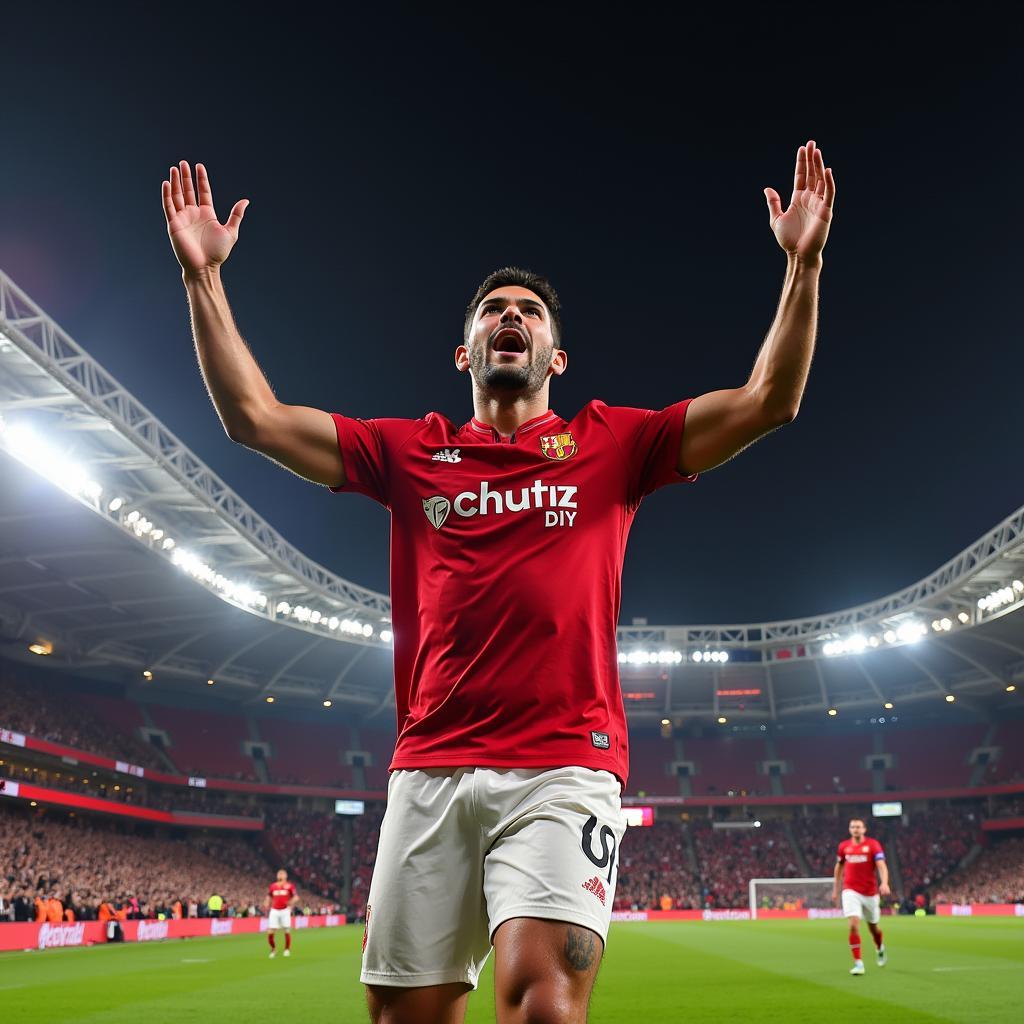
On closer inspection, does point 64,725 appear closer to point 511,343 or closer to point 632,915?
point 632,915

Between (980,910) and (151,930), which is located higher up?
(980,910)

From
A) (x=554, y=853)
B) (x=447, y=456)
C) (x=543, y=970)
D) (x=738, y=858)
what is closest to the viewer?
(x=543, y=970)

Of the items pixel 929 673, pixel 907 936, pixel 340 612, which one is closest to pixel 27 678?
pixel 340 612

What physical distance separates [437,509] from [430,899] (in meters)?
1.32

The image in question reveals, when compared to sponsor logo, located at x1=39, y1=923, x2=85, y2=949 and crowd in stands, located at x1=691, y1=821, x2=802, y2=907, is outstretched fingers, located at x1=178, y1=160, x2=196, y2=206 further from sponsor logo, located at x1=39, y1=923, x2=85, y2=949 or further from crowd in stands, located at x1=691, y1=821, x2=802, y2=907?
crowd in stands, located at x1=691, y1=821, x2=802, y2=907

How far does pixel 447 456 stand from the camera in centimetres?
380

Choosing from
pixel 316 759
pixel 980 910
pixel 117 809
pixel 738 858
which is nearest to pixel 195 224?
pixel 117 809

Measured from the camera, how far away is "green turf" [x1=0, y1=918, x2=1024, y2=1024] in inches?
429

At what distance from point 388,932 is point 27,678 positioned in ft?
151

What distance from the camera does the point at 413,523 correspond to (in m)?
3.73

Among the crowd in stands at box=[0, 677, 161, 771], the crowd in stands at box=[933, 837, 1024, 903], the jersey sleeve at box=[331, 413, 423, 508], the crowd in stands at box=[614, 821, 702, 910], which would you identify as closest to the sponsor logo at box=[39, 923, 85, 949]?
the crowd in stands at box=[0, 677, 161, 771]

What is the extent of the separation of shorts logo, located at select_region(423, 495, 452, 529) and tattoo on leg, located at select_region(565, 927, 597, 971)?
4.68ft

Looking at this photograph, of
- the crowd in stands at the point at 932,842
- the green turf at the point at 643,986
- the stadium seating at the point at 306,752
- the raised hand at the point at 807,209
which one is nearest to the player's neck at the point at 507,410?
the raised hand at the point at 807,209

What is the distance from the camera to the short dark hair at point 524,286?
160 inches
